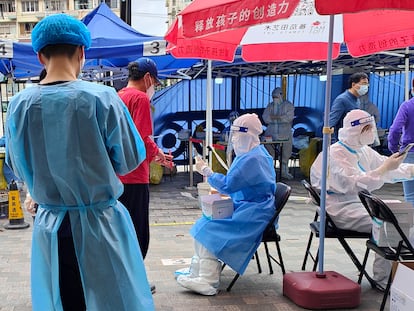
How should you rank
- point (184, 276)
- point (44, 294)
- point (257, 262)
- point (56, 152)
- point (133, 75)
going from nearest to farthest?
point (56, 152) → point (44, 294) → point (133, 75) → point (184, 276) → point (257, 262)

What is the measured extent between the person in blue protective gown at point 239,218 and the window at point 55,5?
43765mm

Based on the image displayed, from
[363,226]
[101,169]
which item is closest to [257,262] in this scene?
[363,226]

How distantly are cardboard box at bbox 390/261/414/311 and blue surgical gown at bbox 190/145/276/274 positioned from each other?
1.02 m

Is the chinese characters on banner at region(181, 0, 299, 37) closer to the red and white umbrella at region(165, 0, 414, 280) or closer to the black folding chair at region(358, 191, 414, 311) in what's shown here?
the red and white umbrella at region(165, 0, 414, 280)

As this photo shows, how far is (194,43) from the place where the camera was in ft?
14.1

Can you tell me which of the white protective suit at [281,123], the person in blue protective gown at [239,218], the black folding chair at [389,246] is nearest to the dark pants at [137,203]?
the person in blue protective gown at [239,218]

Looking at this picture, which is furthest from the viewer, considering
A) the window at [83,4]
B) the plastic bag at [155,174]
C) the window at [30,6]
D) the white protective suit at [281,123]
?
the window at [30,6]

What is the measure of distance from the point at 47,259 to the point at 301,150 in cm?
851

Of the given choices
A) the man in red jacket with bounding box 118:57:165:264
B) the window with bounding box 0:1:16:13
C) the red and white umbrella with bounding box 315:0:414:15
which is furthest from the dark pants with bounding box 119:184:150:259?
the window with bounding box 0:1:16:13

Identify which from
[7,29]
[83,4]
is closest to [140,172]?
[83,4]

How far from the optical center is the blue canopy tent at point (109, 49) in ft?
18.8

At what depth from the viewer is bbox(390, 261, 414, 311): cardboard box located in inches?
95.0

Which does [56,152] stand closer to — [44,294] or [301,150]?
[44,294]

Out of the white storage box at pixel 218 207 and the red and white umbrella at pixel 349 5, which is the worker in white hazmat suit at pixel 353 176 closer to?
the white storage box at pixel 218 207
